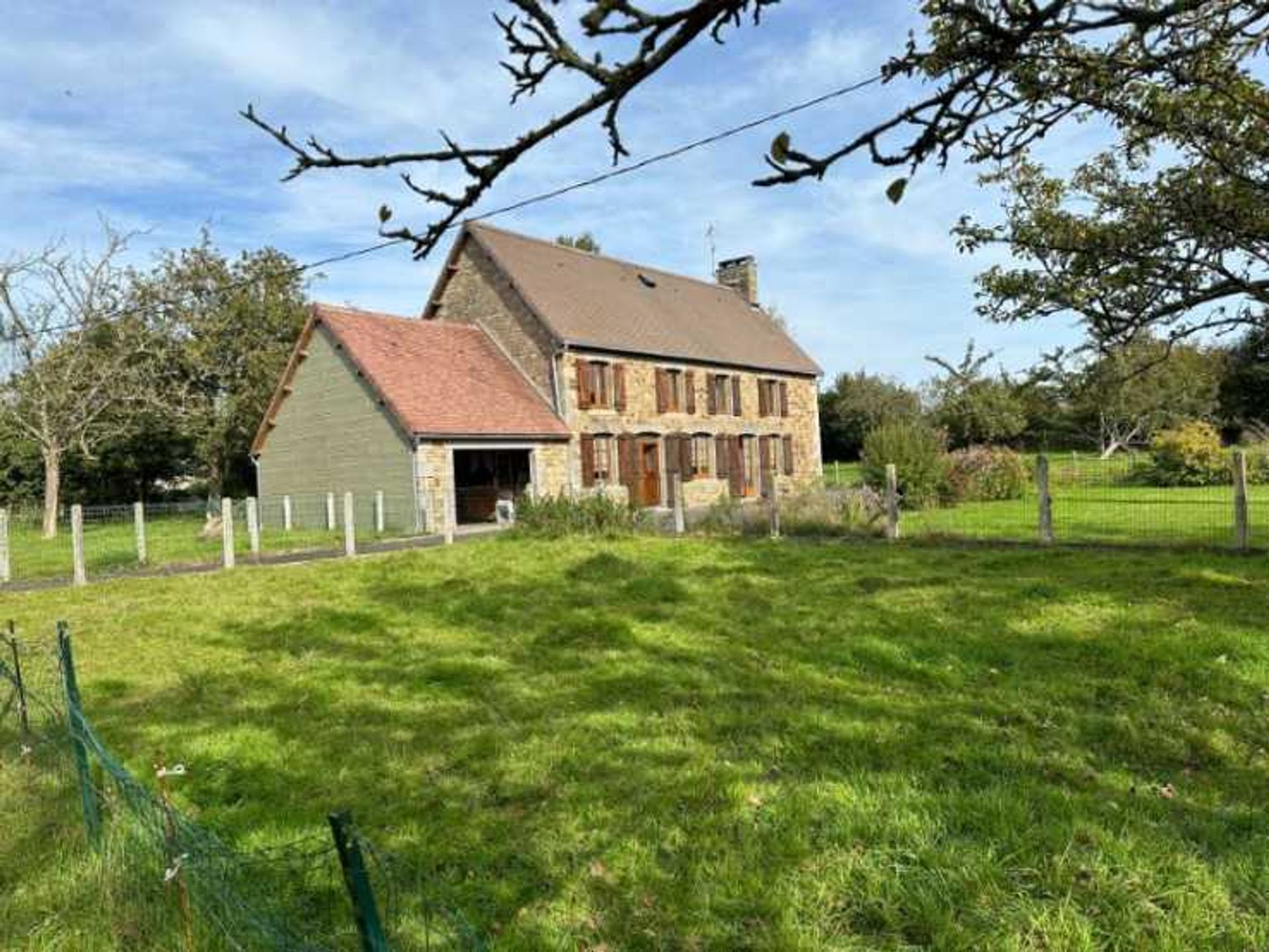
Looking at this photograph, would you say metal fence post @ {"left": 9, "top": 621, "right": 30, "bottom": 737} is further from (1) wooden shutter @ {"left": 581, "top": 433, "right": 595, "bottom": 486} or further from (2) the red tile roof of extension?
(1) wooden shutter @ {"left": 581, "top": 433, "right": 595, "bottom": 486}

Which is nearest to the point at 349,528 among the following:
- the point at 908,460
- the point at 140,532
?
the point at 140,532

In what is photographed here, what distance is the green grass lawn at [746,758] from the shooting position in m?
3.25

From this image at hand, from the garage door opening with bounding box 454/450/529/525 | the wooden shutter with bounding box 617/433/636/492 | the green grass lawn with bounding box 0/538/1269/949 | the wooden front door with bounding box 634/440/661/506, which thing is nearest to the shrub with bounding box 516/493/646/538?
the green grass lawn with bounding box 0/538/1269/949

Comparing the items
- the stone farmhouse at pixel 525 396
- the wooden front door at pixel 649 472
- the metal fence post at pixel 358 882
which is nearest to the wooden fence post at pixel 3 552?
the stone farmhouse at pixel 525 396

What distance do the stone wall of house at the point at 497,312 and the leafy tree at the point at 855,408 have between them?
73.8ft

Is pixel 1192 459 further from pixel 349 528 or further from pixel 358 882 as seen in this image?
pixel 358 882

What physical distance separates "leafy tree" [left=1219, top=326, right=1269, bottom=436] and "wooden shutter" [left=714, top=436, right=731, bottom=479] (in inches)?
825

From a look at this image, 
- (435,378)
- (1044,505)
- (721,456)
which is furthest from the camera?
(721,456)

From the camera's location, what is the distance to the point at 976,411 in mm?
39312

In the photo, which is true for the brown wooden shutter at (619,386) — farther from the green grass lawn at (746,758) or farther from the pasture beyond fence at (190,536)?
the green grass lawn at (746,758)

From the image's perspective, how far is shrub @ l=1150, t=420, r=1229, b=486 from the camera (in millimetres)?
22484

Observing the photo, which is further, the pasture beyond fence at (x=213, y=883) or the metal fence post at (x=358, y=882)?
the pasture beyond fence at (x=213, y=883)

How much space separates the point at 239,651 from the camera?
8086mm

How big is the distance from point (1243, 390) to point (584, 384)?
30.9 meters
